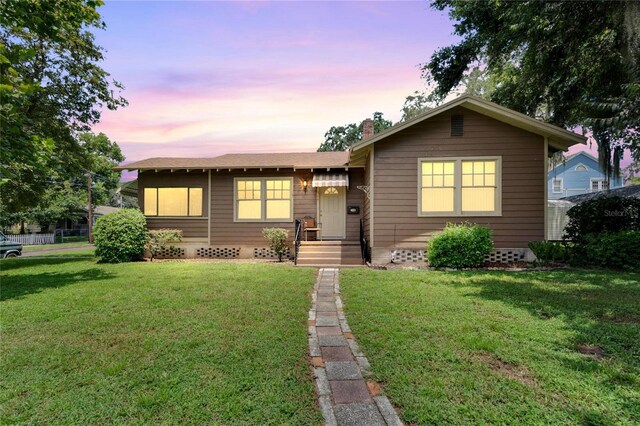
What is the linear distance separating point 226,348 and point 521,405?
275cm

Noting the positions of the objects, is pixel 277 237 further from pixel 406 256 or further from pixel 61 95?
pixel 61 95

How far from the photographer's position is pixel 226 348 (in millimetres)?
3498

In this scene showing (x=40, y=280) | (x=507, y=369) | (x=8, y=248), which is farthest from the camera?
(x=8, y=248)

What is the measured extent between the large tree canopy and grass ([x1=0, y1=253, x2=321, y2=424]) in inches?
401

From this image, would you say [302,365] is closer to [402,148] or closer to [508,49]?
[402,148]

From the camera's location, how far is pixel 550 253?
8.88 m

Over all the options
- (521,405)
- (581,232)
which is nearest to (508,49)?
(581,232)

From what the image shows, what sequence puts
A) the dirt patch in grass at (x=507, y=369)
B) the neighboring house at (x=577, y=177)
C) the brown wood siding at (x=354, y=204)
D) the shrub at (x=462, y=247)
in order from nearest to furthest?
the dirt patch in grass at (x=507, y=369) → the shrub at (x=462, y=247) → the brown wood siding at (x=354, y=204) → the neighboring house at (x=577, y=177)

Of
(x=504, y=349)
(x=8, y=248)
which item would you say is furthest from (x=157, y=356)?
(x=8, y=248)

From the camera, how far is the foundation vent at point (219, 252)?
1227 centimetres

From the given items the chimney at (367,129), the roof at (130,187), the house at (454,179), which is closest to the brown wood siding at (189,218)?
the roof at (130,187)

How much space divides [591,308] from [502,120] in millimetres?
6437

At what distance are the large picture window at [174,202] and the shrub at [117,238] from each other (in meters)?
1.17

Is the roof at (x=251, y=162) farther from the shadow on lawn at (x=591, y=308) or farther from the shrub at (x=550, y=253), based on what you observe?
the shadow on lawn at (x=591, y=308)
